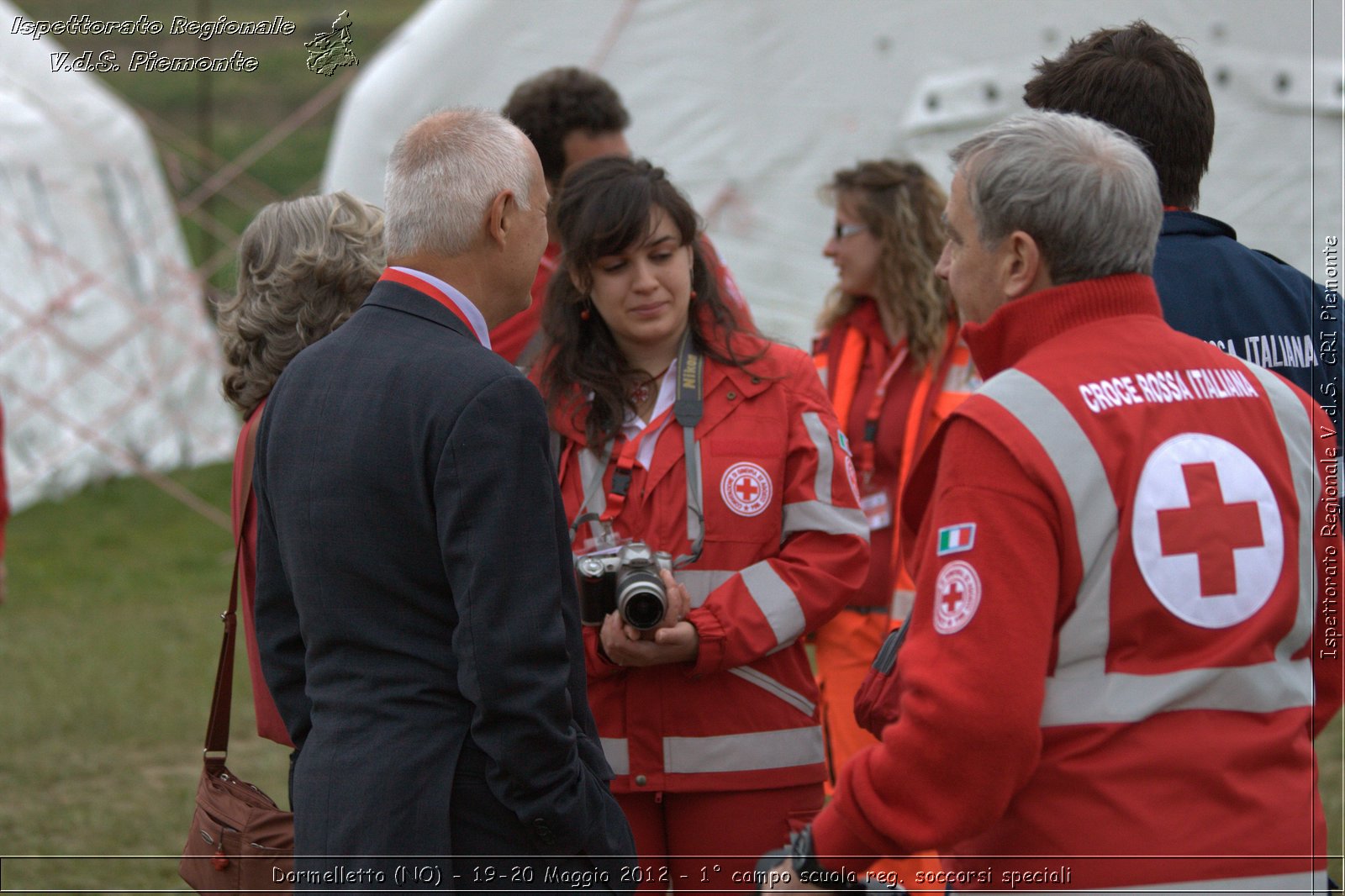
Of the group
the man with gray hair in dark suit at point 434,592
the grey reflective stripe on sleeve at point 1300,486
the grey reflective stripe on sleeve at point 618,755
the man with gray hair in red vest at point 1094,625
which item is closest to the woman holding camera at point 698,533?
the grey reflective stripe on sleeve at point 618,755

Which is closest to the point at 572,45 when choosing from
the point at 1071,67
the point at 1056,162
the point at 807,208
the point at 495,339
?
the point at 807,208

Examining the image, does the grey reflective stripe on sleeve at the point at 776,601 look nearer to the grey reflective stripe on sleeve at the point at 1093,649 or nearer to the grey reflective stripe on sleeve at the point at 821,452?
the grey reflective stripe on sleeve at the point at 821,452

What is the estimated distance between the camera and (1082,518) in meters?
1.65

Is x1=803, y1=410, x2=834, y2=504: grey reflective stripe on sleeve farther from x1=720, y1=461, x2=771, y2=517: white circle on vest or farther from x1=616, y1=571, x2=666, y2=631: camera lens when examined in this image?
x1=616, y1=571, x2=666, y2=631: camera lens

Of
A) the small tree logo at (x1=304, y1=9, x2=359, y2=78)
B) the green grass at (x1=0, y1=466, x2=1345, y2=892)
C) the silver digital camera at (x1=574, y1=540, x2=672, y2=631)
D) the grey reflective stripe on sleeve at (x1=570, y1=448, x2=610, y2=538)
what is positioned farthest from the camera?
the green grass at (x1=0, y1=466, x2=1345, y2=892)

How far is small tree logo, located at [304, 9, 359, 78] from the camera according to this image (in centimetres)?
382

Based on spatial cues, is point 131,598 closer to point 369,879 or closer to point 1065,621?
point 369,879

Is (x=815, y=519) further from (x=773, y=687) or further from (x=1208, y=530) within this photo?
(x=1208, y=530)

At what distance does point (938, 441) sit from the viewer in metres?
1.79

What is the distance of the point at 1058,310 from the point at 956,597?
15.8 inches

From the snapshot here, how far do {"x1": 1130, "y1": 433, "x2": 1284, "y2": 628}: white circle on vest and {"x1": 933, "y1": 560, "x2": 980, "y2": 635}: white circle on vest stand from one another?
20 centimetres

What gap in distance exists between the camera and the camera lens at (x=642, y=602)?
8.33ft

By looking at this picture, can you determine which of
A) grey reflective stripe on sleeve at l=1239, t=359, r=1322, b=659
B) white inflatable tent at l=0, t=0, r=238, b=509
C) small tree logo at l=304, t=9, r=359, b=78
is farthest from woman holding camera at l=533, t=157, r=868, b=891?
white inflatable tent at l=0, t=0, r=238, b=509

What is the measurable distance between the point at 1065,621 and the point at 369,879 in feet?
3.37
